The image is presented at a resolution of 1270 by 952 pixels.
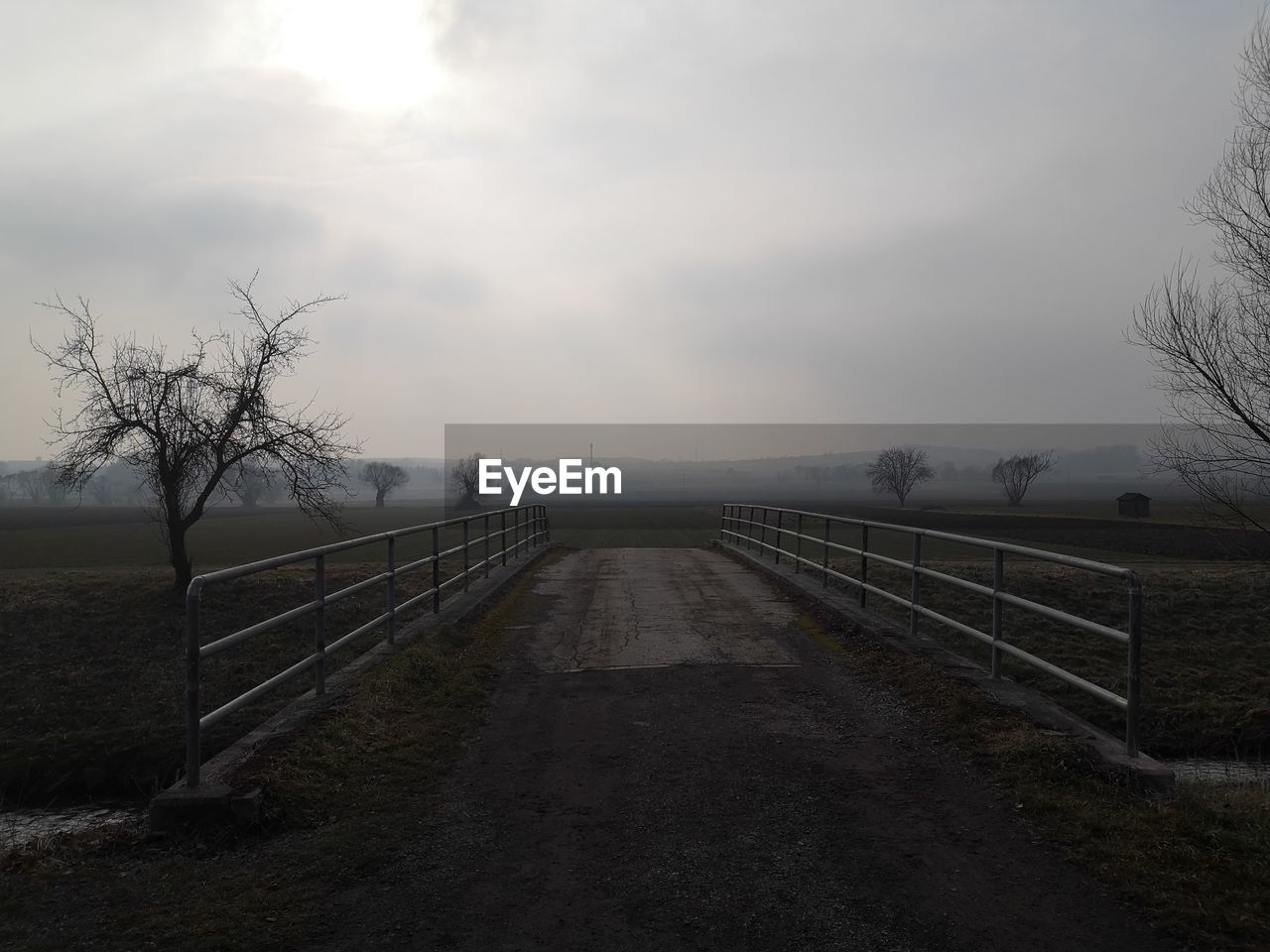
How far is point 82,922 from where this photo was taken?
326 cm

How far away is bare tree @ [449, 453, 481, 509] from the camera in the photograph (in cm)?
9588

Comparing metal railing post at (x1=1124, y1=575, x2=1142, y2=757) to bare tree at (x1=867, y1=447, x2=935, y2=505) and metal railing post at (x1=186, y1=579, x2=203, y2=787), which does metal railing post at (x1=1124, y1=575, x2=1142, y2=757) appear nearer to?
metal railing post at (x1=186, y1=579, x2=203, y2=787)

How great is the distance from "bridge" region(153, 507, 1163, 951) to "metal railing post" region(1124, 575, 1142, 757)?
839mm

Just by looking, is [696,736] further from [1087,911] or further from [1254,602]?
[1254,602]

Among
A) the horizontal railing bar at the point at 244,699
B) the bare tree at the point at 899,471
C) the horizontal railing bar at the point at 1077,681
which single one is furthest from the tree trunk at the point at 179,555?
the bare tree at the point at 899,471

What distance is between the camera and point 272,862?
379 centimetres

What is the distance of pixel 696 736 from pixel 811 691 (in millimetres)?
1485

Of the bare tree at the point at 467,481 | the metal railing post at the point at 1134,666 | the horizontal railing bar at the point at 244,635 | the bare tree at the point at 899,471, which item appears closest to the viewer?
the horizontal railing bar at the point at 244,635

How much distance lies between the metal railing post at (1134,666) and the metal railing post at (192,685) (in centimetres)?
461

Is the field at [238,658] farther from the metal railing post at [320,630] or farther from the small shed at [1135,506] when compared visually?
the small shed at [1135,506]

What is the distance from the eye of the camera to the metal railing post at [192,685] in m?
4.23

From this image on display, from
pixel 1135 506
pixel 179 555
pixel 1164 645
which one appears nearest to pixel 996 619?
pixel 1164 645

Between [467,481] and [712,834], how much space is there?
92.1 meters

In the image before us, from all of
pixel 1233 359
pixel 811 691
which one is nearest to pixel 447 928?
pixel 811 691
